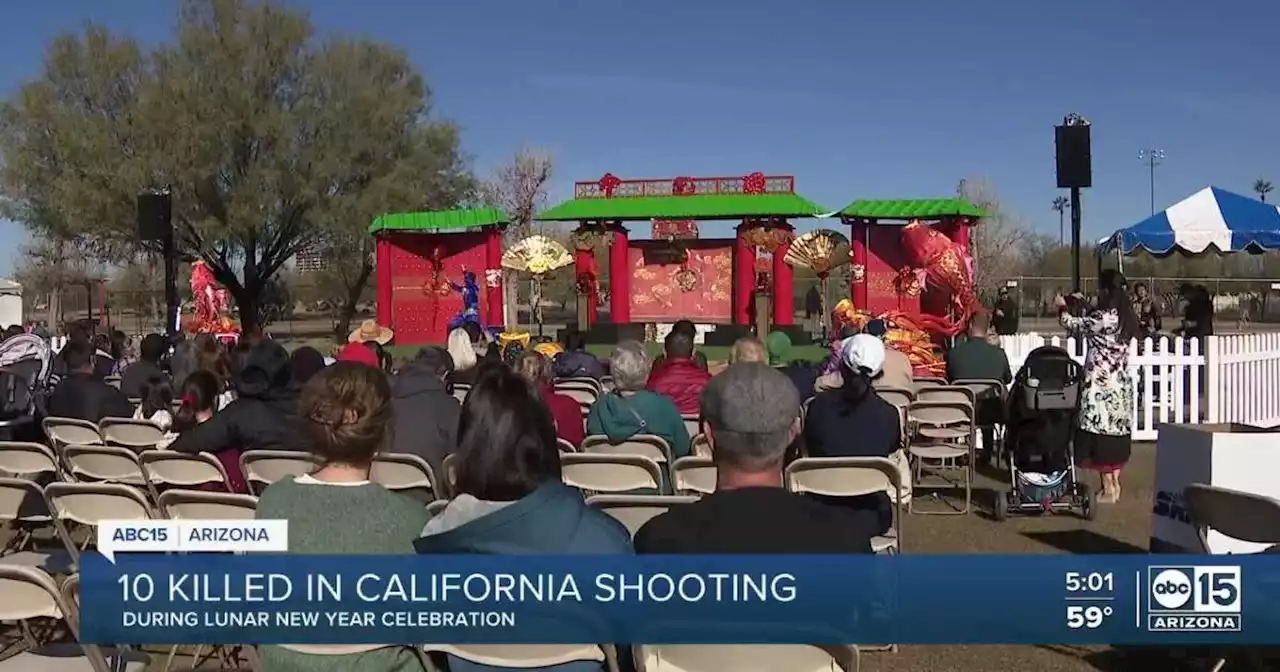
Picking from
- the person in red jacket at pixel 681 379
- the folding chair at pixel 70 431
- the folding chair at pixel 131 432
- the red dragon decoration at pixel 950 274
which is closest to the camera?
the folding chair at pixel 131 432

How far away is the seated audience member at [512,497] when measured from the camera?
2379mm

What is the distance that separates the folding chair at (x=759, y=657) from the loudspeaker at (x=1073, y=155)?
9250mm

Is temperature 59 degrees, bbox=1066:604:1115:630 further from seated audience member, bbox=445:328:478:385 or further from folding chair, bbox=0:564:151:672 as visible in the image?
seated audience member, bbox=445:328:478:385

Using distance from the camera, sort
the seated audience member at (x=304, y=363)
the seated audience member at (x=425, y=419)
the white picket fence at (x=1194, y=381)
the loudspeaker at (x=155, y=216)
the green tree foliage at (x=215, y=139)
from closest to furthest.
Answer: the seated audience member at (x=425, y=419), the seated audience member at (x=304, y=363), the white picket fence at (x=1194, y=381), the loudspeaker at (x=155, y=216), the green tree foliage at (x=215, y=139)

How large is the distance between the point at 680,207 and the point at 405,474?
73.0ft

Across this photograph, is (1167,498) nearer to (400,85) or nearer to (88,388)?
(88,388)

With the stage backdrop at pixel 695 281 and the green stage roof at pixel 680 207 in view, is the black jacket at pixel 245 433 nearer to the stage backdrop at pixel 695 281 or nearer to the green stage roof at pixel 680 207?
the green stage roof at pixel 680 207

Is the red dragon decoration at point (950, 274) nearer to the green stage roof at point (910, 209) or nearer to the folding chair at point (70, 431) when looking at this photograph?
the green stage roof at point (910, 209)

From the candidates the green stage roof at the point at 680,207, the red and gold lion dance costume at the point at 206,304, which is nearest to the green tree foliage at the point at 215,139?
the green stage roof at the point at 680,207

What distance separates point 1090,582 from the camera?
2.21 meters

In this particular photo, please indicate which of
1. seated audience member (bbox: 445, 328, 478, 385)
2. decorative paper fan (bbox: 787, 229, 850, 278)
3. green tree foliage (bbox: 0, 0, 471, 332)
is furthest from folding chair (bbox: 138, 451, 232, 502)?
green tree foliage (bbox: 0, 0, 471, 332)

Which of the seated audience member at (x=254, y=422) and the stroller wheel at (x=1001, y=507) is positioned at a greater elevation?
the seated audience member at (x=254, y=422)

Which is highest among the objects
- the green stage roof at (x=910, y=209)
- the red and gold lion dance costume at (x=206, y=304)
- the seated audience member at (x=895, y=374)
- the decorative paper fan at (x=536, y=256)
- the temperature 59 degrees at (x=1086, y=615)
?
the green stage roof at (x=910, y=209)

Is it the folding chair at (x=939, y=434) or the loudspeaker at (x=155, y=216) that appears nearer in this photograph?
the folding chair at (x=939, y=434)
